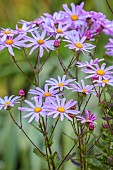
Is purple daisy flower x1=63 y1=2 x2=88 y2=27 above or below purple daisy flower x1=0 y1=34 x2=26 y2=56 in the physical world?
above

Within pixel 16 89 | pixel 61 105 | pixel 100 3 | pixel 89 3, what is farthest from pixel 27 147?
pixel 61 105

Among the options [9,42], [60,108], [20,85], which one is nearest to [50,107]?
[60,108]

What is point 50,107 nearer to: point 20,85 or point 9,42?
point 9,42

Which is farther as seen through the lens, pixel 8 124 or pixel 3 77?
pixel 3 77

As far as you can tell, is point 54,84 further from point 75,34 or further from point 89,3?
point 89,3

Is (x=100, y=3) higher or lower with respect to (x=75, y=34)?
higher

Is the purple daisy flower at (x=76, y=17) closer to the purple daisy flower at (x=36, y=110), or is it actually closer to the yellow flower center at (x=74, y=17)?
the yellow flower center at (x=74, y=17)

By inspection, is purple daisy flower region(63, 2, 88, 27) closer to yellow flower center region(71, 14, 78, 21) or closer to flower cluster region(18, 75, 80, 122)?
yellow flower center region(71, 14, 78, 21)

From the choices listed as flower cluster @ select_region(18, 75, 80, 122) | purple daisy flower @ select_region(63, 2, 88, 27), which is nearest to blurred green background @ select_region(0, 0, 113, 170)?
purple daisy flower @ select_region(63, 2, 88, 27)

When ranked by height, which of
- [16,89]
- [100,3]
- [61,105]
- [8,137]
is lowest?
[61,105]
